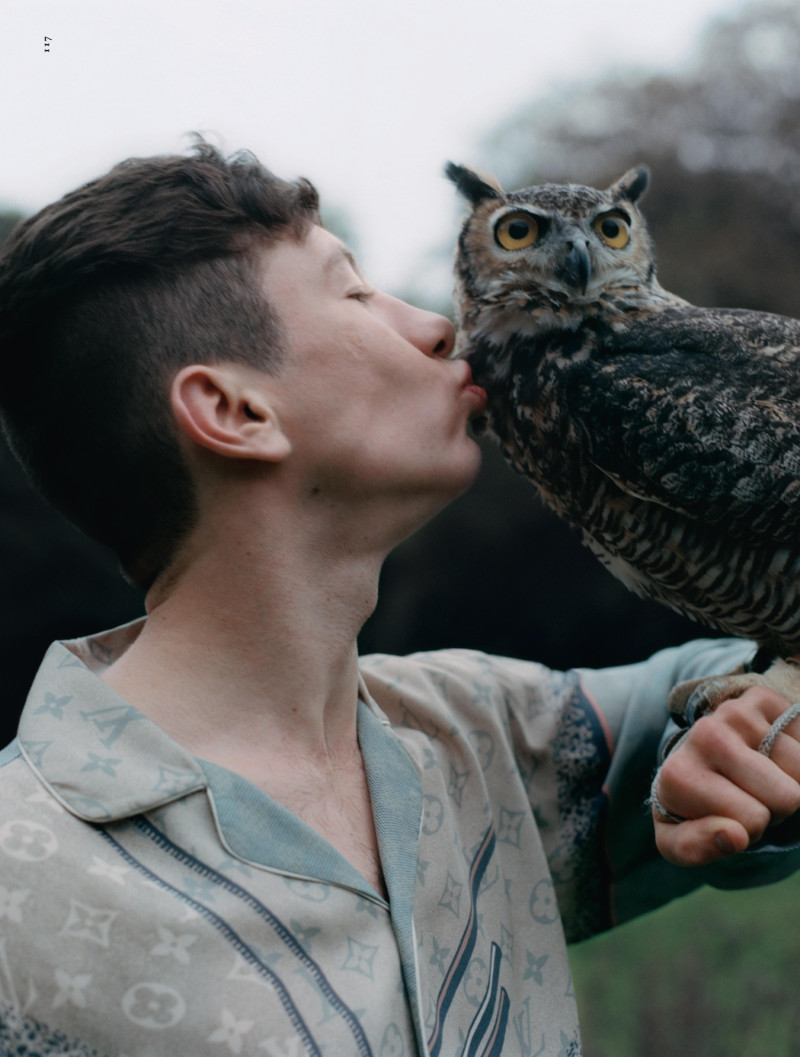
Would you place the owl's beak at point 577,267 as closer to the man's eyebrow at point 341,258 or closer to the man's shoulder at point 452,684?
the man's eyebrow at point 341,258

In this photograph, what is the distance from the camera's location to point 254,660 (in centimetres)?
94

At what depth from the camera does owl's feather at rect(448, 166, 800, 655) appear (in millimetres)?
1031

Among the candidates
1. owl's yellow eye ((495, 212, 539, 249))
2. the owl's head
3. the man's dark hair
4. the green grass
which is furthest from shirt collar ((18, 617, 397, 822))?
the green grass

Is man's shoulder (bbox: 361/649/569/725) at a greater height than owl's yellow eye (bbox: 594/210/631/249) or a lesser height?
lesser

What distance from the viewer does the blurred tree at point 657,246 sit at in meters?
2.66

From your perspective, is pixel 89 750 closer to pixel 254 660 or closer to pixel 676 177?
pixel 254 660

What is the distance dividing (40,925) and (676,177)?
3.08 m

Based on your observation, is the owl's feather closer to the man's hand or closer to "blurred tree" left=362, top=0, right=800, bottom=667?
the man's hand

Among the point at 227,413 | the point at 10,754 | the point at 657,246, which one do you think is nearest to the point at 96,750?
the point at 10,754

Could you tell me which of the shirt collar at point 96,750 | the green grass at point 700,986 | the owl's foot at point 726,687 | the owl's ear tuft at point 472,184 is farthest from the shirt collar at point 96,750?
the green grass at point 700,986

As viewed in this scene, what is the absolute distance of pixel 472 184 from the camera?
1.44 m

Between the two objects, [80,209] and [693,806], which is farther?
[80,209]

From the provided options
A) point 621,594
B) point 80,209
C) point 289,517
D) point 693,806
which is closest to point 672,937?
point 621,594

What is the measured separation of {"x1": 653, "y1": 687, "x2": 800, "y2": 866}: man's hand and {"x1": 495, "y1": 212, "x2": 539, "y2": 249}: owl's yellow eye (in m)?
0.77
